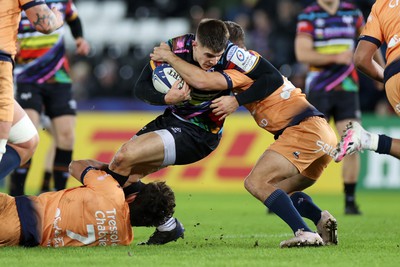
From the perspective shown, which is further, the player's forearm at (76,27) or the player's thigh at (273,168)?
the player's forearm at (76,27)

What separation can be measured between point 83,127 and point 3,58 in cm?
824

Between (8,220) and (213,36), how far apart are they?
6.83ft

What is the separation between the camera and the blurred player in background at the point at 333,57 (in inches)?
427

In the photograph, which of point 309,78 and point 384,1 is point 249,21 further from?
point 384,1

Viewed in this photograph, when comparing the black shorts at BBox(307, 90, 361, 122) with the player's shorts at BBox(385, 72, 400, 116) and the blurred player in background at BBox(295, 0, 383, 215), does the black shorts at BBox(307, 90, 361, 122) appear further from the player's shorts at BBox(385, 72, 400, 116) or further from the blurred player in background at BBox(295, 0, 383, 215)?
the player's shorts at BBox(385, 72, 400, 116)

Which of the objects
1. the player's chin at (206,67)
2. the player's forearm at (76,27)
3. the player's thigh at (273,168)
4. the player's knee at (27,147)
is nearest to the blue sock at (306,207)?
the player's thigh at (273,168)

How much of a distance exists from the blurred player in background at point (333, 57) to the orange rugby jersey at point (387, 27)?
3.12 m

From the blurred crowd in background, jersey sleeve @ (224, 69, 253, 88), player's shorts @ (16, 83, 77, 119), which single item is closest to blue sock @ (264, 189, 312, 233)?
jersey sleeve @ (224, 69, 253, 88)

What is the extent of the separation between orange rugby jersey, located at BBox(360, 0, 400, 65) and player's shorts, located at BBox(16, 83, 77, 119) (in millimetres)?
3928

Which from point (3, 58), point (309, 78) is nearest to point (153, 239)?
point (3, 58)

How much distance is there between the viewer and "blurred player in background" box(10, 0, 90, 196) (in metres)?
10.2

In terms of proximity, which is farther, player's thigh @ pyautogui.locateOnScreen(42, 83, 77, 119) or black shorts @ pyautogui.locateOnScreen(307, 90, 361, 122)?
black shorts @ pyautogui.locateOnScreen(307, 90, 361, 122)

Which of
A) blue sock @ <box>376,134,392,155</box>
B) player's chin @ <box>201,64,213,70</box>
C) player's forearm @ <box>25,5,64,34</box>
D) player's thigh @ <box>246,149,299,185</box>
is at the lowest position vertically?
player's thigh @ <box>246,149,299,185</box>

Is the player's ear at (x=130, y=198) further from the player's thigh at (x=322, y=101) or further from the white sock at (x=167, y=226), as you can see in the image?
the player's thigh at (x=322, y=101)
